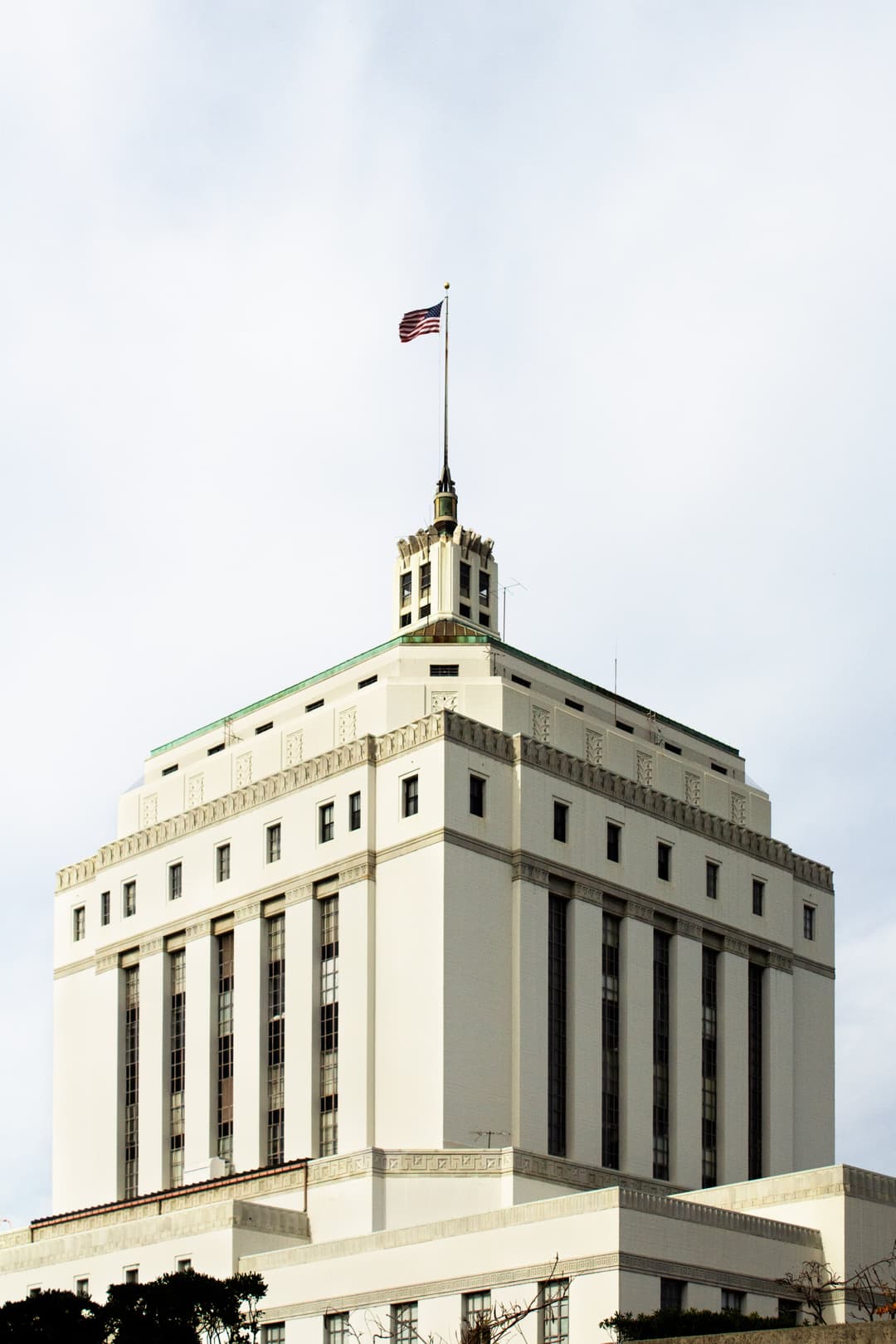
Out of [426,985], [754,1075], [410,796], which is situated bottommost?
[754,1075]

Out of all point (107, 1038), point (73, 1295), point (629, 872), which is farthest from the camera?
point (107, 1038)

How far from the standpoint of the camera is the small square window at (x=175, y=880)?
413 feet

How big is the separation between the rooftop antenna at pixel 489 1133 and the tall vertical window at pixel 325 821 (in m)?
17.6

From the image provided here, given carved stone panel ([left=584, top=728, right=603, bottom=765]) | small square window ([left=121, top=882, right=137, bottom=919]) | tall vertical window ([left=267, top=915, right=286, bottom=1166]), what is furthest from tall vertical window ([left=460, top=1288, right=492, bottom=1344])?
small square window ([left=121, top=882, right=137, bottom=919])

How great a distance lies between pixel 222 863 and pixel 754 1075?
103 ft

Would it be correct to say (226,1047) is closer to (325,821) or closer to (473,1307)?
(325,821)

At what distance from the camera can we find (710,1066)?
123 m

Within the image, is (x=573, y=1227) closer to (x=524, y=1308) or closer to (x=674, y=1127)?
(x=524, y=1308)

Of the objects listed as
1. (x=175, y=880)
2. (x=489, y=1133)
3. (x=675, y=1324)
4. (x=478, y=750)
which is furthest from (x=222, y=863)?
(x=675, y=1324)

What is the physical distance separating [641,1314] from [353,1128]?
3107 cm

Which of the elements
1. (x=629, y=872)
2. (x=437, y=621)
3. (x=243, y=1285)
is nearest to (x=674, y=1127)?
(x=629, y=872)

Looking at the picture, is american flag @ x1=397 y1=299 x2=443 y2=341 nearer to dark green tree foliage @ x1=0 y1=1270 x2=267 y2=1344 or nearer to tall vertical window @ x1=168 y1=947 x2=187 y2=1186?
tall vertical window @ x1=168 y1=947 x2=187 y2=1186

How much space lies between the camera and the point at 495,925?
113 m

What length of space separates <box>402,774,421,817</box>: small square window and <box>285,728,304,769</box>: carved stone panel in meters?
10.5
